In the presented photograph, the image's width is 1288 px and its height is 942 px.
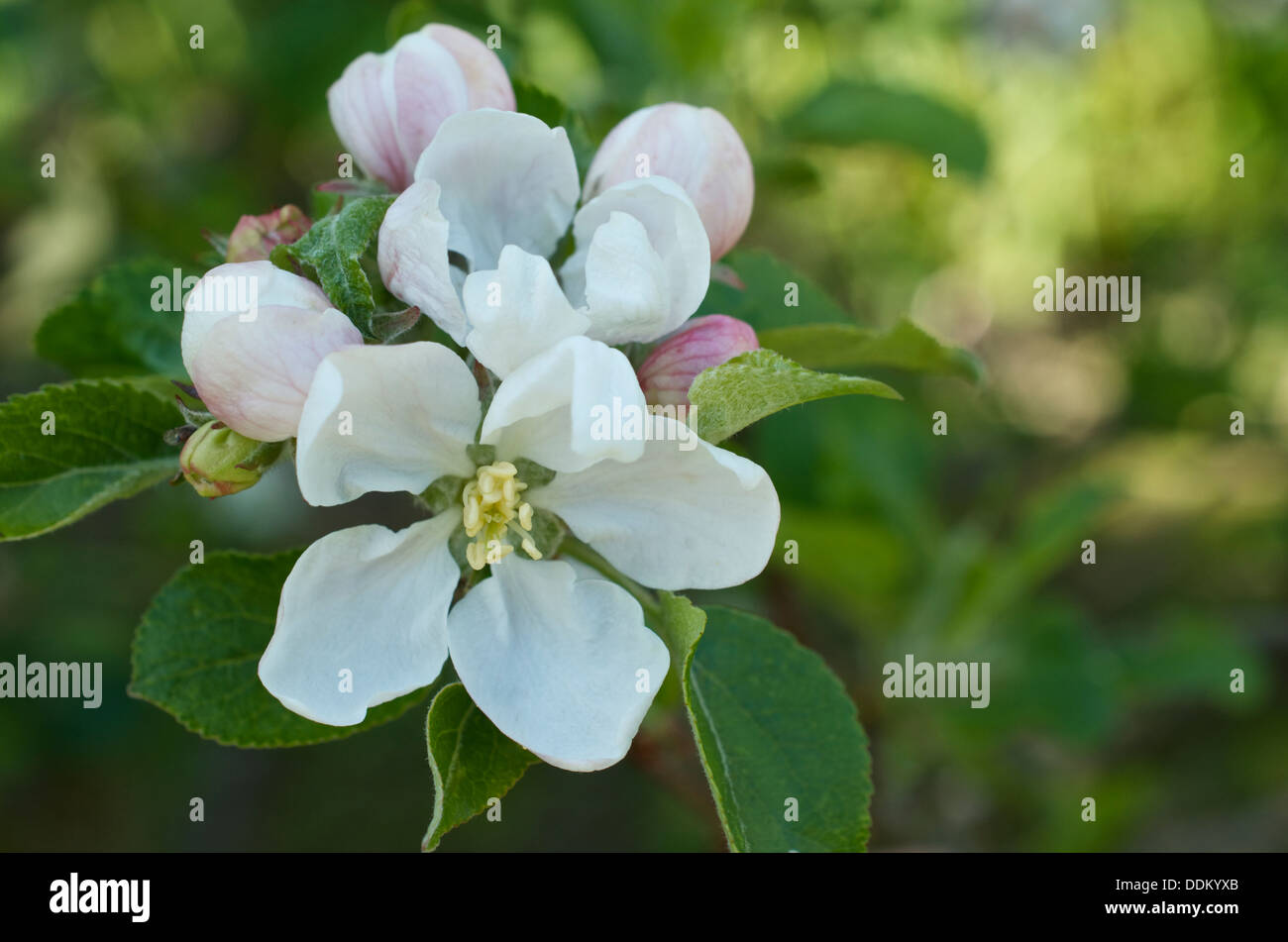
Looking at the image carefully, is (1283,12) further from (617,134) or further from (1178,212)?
(617,134)

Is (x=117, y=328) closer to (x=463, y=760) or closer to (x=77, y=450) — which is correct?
(x=77, y=450)

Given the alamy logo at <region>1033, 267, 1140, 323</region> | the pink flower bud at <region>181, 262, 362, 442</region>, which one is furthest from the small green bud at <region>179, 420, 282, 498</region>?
the alamy logo at <region>1033, 267, 1140, 323</region>

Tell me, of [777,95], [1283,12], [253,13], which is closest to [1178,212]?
Answer: [1283,12]

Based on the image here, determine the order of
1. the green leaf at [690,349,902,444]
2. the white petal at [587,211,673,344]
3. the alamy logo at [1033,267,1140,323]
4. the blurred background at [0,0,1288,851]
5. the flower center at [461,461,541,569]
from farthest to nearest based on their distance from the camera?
the alamy logo at [1033,267,1140,323] < the blurred background at [0,0,1288,851] < the flower center at [461,461,541,569] < the white petal at [587,211,673,344] < the green leaf at [690,349,902,444]

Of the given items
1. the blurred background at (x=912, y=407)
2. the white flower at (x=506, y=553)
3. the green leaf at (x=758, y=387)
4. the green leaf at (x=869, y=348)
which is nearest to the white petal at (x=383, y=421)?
the white flower at (x=506, y=553)

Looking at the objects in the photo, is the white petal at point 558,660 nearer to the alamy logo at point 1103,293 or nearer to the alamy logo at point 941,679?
the alamy logo at point 941,679

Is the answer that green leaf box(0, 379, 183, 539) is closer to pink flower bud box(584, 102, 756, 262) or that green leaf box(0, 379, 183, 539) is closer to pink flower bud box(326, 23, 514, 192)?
pink flower bud box(326, 23, 514, 192)
